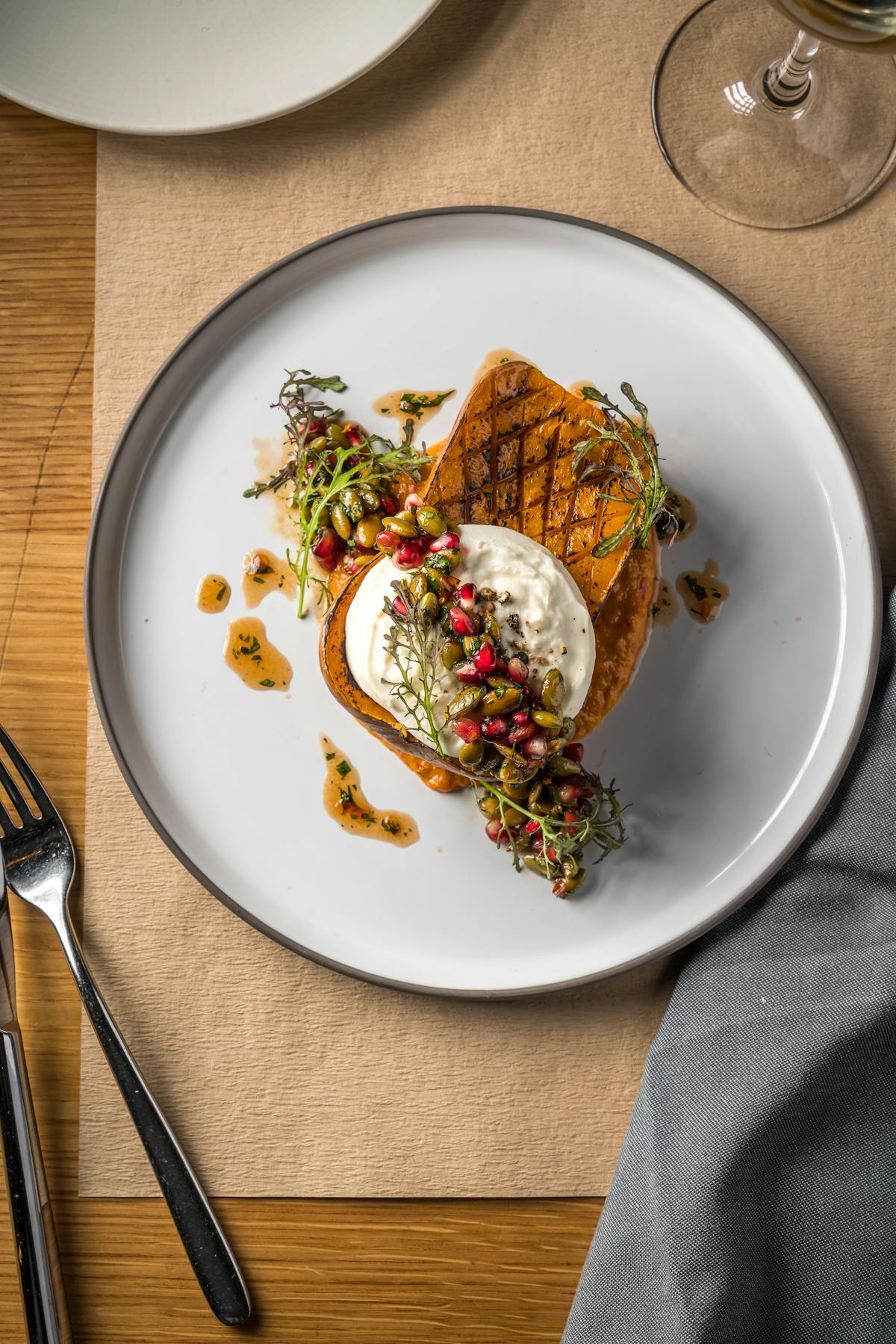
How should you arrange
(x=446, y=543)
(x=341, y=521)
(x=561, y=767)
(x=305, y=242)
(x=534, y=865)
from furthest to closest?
(x=305, y=242) → (x=534, y=865) → (x=341, y=521) → (x=561, y=767) → (x=446, y=543)

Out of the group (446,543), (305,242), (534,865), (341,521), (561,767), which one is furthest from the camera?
(305,242)

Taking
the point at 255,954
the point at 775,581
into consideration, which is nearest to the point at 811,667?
the point at 775,581

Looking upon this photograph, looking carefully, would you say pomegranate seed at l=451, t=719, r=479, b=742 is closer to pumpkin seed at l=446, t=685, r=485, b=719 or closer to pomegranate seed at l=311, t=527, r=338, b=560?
pumpkin seed at l=446, t=685, r=485, b=719

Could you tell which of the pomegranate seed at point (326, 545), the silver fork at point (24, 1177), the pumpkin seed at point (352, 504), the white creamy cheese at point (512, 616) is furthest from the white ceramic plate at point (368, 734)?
the silver fork at point (24, 1177)

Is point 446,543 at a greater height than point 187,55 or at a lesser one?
lesser

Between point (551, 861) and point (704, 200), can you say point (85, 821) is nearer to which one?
point (551, 861)

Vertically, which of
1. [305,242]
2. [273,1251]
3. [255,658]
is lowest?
[273,1251]

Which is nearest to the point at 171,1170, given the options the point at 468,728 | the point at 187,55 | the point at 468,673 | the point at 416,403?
the point at 468,728

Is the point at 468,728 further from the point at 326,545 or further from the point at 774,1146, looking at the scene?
the point at 774,1146
